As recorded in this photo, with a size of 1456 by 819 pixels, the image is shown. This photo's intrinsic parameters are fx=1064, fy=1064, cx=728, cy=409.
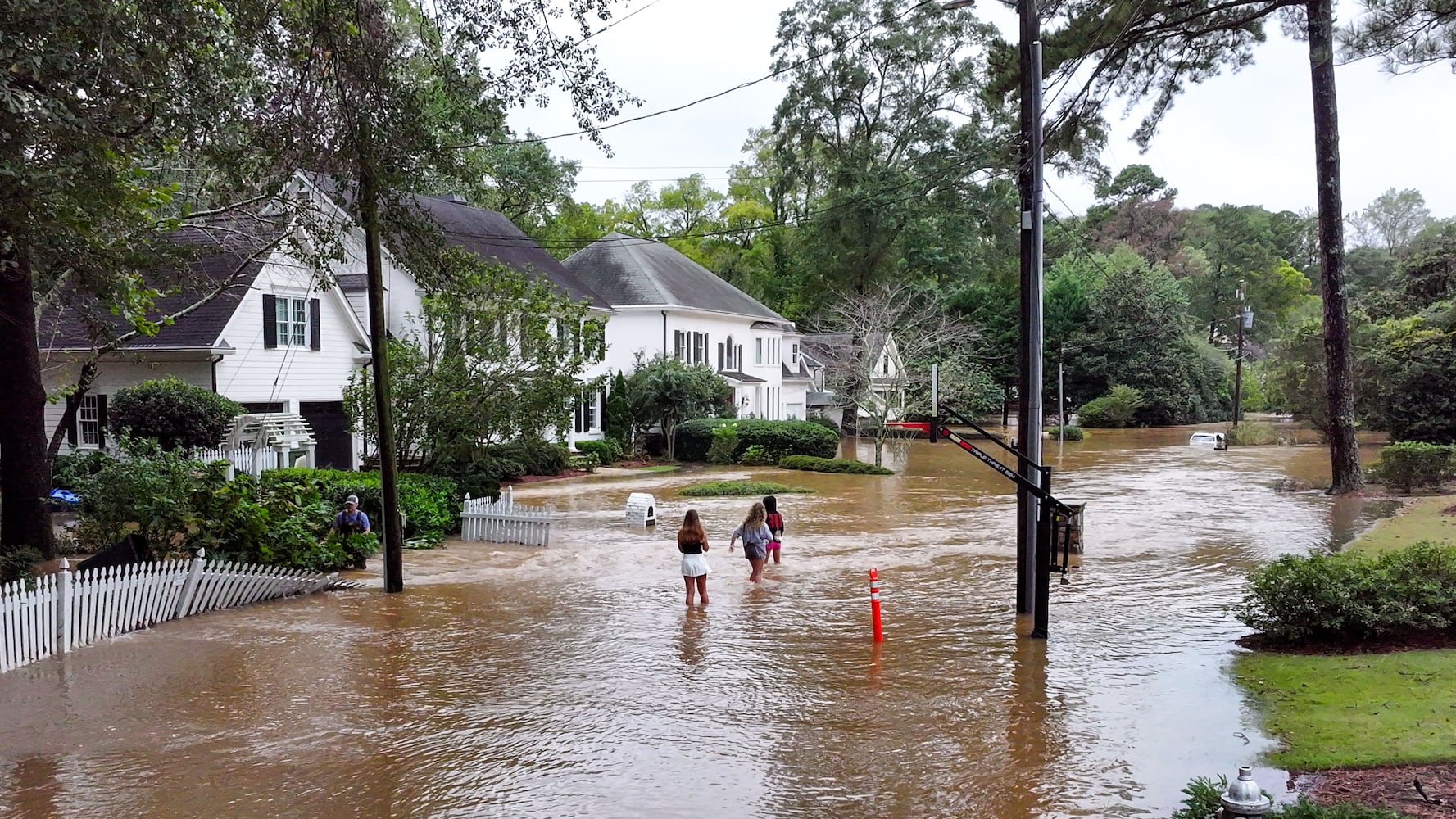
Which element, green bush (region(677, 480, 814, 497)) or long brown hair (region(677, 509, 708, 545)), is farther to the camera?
green bush (region(677, 480, 814, 497))

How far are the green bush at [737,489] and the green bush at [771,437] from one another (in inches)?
311

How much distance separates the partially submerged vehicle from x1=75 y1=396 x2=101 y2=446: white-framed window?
43242 mm

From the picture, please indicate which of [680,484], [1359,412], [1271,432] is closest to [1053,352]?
[1271,432]

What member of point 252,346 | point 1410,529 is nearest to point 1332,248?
point 1410,529

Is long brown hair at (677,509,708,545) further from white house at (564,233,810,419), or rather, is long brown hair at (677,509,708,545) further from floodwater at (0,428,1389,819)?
white house at (564,233,810,419)

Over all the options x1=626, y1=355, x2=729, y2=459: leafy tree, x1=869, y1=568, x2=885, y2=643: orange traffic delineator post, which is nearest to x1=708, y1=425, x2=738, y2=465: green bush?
x1=626, y1=355, x2=729, y2=459: leafy tree

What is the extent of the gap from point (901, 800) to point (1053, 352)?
222ft

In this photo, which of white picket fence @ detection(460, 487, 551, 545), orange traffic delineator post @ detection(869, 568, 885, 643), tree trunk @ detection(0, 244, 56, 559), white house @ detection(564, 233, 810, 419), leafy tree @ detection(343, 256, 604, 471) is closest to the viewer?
orange traffic delineator post @ detection(869, 568, 885, 643)

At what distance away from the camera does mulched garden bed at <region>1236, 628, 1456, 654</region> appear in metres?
10.5

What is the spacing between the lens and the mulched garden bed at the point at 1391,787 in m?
6.41

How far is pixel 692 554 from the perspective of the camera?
47.8ft

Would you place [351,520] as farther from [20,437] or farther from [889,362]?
[889,362]

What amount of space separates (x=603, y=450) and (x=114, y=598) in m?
26.1

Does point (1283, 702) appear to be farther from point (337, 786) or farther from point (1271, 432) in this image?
point (1271, 432)
